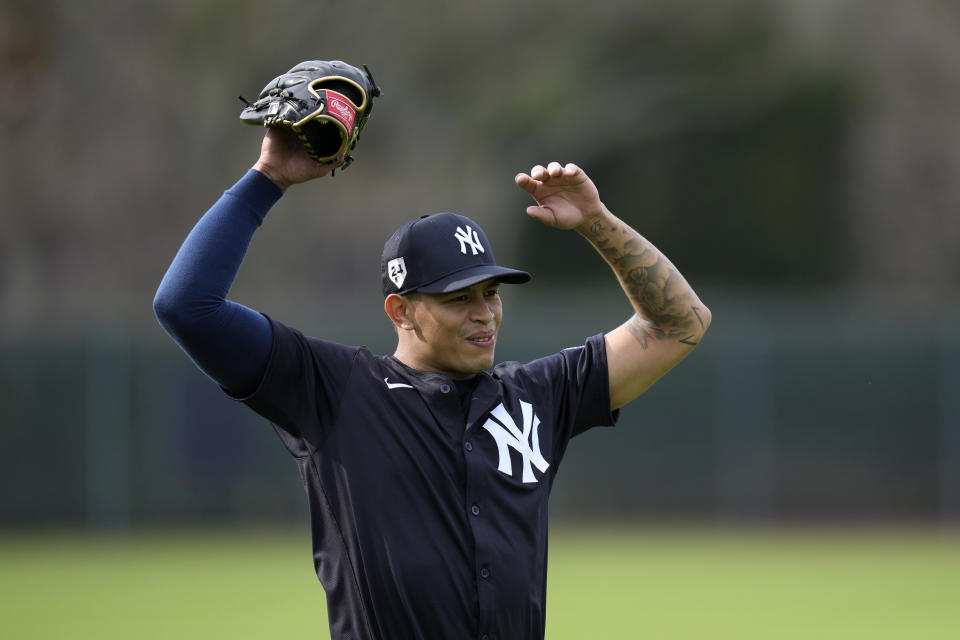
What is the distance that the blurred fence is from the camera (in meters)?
15.1

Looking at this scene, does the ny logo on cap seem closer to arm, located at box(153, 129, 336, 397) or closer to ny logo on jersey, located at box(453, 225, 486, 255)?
ny logo on jersey, located at box(453, 225, 486, 255)

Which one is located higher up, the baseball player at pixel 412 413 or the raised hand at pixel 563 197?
the raised hand at pixel 563 197

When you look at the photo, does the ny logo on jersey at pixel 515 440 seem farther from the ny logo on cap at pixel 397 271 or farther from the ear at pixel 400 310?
the ny logo on cap at pixel 397 271

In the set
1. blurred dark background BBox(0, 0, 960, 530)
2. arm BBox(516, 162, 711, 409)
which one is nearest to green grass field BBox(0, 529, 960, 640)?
blurred dark background BBox(0, 0, 960, 530)

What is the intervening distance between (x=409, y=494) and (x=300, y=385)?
0.44 metres

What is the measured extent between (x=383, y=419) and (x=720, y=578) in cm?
867

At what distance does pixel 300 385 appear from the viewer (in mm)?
3643

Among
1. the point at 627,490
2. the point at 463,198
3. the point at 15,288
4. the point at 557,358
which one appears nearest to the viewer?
the point at 557,358

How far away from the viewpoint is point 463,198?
28547 millimetres

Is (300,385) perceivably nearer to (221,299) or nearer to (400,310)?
(221,299)

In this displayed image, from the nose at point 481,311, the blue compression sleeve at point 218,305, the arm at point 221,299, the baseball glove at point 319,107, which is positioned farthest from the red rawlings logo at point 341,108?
the nose at point 481,311

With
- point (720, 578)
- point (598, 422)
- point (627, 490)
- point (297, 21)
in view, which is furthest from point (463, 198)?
point (598, 422)

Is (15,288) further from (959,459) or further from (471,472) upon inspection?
(471,472)

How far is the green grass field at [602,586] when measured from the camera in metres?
9.30
